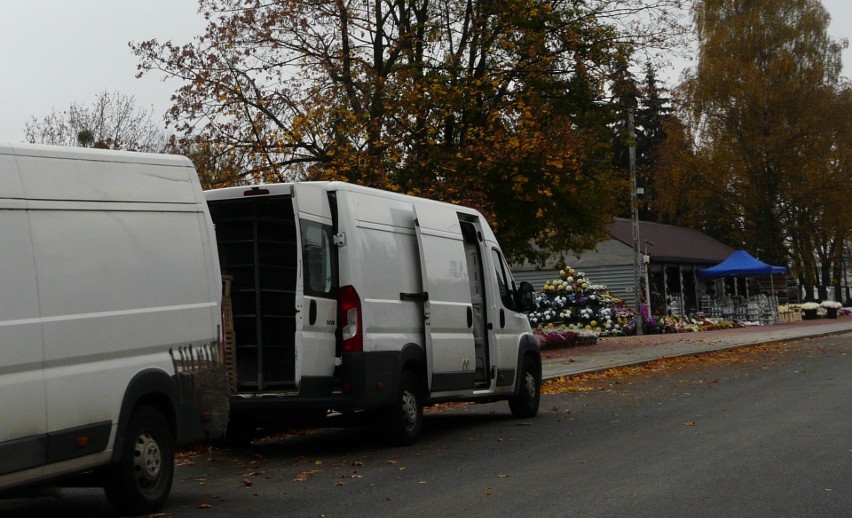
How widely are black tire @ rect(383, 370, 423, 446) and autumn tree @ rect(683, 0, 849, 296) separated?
4721 cm

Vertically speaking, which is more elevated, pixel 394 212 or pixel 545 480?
pixel 394 212

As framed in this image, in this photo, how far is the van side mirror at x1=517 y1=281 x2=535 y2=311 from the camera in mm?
14750

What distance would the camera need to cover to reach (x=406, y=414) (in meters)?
12.1

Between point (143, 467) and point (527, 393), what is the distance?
7.43 meters

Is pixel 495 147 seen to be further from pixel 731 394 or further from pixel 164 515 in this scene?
pixel 164 515

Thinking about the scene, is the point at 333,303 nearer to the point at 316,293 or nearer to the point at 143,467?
the point at 316,293

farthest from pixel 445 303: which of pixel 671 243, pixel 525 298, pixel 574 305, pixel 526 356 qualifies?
pixel 671 243

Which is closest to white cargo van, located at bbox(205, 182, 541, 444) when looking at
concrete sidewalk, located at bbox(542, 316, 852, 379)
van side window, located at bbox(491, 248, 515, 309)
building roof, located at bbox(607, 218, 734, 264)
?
van side window, located at bbox(491, 248, 515, 309)

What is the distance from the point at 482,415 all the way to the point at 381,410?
4.32 meters

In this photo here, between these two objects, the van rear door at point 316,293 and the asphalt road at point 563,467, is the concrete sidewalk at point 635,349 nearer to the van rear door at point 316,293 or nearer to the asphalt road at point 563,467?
the asphalt road at point 563,467

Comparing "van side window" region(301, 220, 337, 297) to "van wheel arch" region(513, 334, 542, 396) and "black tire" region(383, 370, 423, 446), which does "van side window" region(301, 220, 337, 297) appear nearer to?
"black tire" region(383, 370, 423, 446)

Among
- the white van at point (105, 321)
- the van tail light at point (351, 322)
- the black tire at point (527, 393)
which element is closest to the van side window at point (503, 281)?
the black tire at point (527, 393)

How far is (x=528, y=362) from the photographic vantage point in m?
15.2

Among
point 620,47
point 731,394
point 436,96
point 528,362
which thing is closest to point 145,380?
point 528,362
